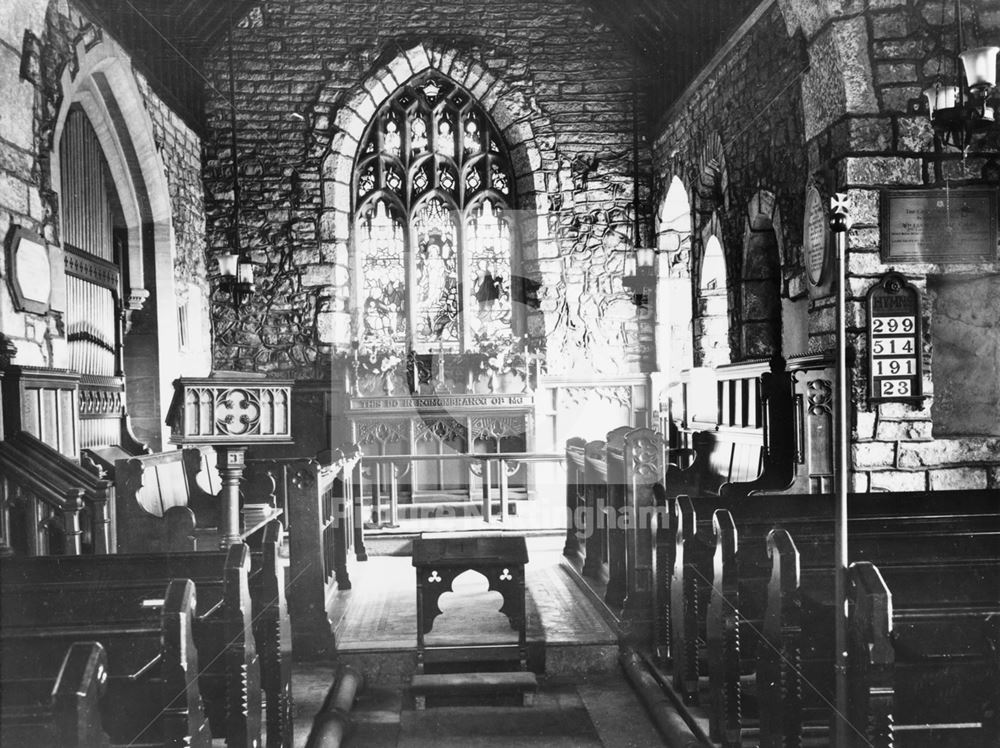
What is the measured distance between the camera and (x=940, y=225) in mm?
4551

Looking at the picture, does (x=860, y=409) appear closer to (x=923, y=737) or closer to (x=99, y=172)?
(x=923, y=737)

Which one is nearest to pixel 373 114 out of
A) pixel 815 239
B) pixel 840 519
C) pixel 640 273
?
pixel 640 273

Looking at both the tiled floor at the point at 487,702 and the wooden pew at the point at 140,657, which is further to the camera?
the tiled floor at the point at 487,702

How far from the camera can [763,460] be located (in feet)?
16.9

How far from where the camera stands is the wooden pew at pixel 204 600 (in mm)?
2131

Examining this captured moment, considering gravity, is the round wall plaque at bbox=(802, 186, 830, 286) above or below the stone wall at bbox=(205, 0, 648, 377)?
below

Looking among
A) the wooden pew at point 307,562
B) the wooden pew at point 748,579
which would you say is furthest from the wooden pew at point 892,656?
the wooden pew at point 307,562

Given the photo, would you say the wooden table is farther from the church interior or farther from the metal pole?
the metal pole

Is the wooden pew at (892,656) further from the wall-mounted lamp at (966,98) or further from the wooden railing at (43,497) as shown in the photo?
the wooden railing at (43,497)

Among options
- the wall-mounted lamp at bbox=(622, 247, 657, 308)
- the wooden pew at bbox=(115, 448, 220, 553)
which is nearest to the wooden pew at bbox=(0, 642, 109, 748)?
the wooden pew at bbox=(115, 448, 220, 553)

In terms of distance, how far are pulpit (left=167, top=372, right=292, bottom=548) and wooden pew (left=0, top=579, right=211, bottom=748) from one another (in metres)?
1.48

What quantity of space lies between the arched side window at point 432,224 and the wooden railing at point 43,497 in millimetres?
5047

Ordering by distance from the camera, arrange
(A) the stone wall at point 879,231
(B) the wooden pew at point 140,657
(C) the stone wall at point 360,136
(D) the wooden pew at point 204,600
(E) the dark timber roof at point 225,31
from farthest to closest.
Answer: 1. (C) the stone wall at point 360,136
2. (E) the dark timber roof at point 225,31
3. (A) the stone wall at point 879,231
4. (D) the wooden pew at point 204,600
5. (B) the wooden pew at point 140,657

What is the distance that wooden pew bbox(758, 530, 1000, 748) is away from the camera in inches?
67.1
